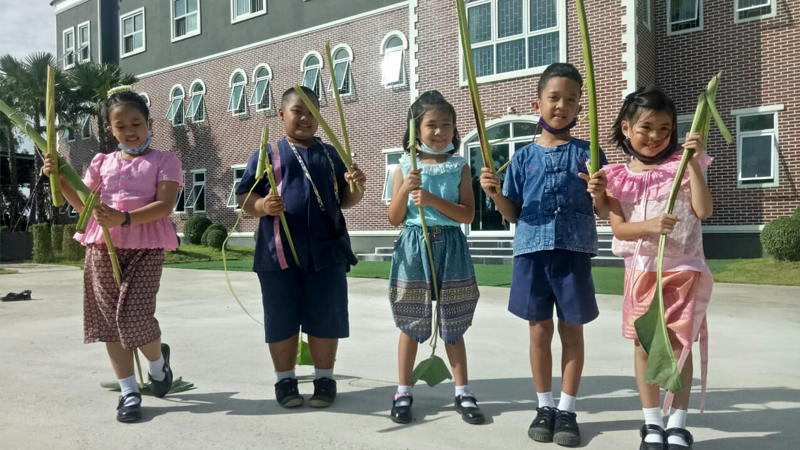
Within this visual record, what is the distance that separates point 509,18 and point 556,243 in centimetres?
1186

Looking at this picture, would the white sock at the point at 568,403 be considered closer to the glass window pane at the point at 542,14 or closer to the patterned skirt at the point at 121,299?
the patterned skirt at the point at 121,299

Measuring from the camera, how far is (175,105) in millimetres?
22250

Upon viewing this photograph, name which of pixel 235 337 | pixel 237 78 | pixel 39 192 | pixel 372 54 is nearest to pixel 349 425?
pixel 235 337

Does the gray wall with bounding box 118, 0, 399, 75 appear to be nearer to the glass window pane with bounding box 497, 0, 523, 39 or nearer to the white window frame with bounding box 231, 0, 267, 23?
the white window frame with bounding box 231, 0, 267, 23

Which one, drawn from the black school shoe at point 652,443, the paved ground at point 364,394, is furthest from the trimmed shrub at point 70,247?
the black school shoe at point 652,443

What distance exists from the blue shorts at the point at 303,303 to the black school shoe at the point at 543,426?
44.9 inches

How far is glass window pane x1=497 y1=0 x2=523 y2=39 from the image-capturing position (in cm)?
1316

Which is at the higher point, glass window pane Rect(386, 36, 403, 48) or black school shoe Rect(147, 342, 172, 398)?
glass window pane Rect(386, 36, 403, 48)

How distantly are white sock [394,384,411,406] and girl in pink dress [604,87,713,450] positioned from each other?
1085 millimetres

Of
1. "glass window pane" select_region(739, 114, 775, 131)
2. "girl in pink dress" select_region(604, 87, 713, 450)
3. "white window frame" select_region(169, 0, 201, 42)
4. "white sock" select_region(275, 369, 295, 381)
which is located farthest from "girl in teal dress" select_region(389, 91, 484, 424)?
"white window frame" select_region(169, 0, 201, 42)

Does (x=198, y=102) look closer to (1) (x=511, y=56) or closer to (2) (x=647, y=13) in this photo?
(1) (x=511, y=56)

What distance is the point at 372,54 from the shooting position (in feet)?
53.6

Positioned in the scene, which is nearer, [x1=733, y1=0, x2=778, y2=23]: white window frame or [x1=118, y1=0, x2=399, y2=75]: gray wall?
[x1=733, y1=0, x2=778, y2=23]: white window frame

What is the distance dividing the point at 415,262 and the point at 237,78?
1876cm
